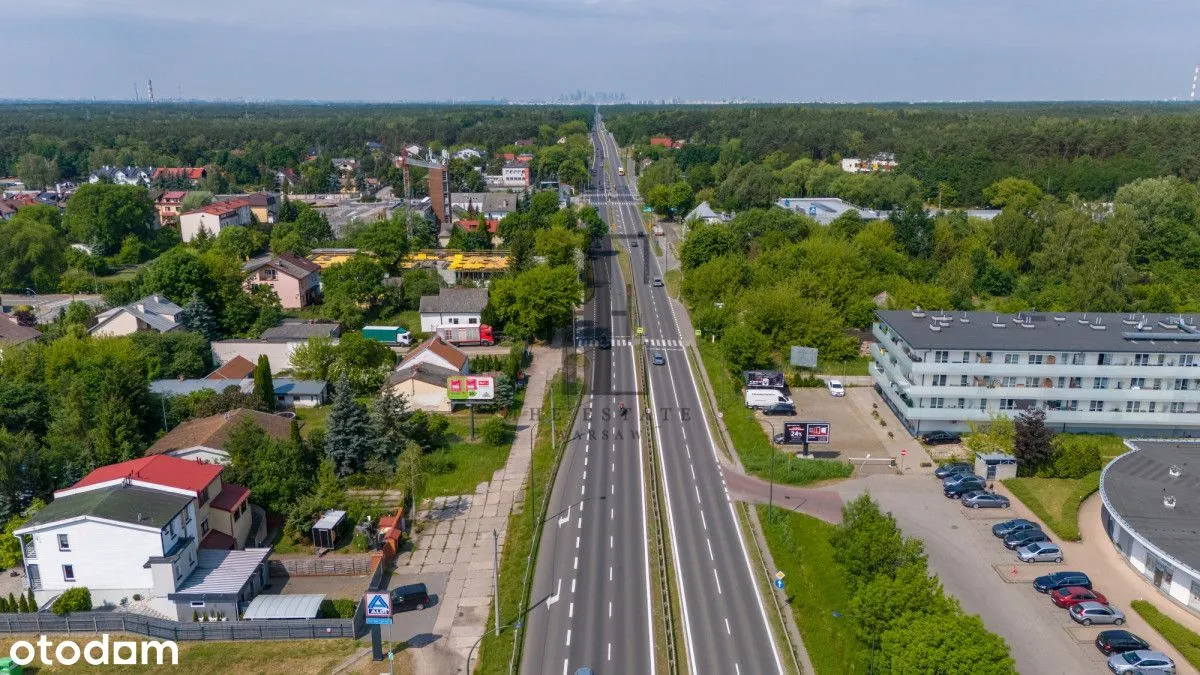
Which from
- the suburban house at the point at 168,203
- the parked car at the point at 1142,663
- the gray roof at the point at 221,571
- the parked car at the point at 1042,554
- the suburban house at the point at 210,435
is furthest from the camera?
the suburban house at the point at 168,203

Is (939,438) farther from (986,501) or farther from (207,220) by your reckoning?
(207,220)

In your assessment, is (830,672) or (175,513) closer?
(830,672)

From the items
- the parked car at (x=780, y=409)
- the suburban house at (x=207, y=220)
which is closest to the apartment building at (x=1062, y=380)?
the parked car at (x=780, y=409)

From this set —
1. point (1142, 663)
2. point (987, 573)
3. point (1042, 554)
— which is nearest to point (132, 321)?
point (987, 573)

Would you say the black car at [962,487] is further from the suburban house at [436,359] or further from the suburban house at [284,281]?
the suburban house at [284,281]

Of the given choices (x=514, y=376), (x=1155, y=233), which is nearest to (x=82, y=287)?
(x=514, y=376)

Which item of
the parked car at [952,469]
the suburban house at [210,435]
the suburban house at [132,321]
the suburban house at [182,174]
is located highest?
the suburban house at [182,174]

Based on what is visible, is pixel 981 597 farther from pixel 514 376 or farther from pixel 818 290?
pixel 818 290
